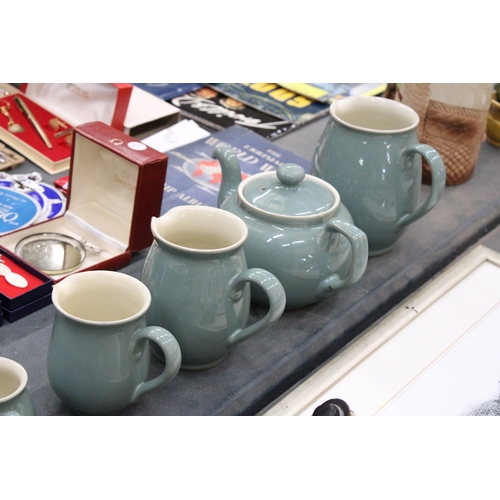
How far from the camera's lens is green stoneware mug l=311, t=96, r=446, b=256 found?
2.90 ft

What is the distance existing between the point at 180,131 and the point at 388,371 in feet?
2.00

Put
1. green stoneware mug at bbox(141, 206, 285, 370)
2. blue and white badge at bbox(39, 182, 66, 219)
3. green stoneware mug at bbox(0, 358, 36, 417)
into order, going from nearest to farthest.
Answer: green stoneware mug at bbox(0, 358, 36, 417), green stoneware mug at bbox(141, 206, 285, 370), blue and white badge at bbox(39, 182, 66, 219)

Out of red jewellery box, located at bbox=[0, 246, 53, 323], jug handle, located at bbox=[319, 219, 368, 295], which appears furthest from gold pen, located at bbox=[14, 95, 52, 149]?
jug handle, located at bbox=[319, 219, 368, 295]

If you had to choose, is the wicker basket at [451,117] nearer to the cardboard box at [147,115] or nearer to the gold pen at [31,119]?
the cardboard box at [147,115]

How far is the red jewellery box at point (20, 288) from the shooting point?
A: 786 millimetres

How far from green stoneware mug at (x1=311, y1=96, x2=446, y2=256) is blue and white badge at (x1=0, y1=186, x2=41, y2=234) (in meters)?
0.40

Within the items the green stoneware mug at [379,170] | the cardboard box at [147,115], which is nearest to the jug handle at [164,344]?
the green stoneware mug at [379,170]

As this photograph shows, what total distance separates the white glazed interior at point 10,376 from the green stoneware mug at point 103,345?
1.6 inches

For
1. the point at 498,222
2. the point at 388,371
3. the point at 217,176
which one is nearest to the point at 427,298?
the point at 388,371

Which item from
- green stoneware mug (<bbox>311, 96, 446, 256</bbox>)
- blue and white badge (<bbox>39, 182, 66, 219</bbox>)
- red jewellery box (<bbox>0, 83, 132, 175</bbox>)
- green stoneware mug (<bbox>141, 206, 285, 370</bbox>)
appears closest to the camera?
green stoneware mug (<bbox>141, 206, 285, 370</bbox>)

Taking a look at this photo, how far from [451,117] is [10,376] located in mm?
790

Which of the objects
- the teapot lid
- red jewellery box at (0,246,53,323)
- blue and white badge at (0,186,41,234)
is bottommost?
blue and white badge at (0,186,41,234)

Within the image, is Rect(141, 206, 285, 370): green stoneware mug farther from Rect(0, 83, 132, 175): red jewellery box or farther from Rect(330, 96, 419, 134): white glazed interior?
Rect(0, 83, 132, 175): red jewellery box
